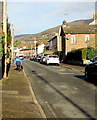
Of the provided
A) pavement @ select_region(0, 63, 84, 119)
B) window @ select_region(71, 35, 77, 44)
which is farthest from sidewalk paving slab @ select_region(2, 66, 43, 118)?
Result: window @ select_region(71, 35, 77, 44)

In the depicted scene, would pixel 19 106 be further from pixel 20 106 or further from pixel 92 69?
pixel 92 69

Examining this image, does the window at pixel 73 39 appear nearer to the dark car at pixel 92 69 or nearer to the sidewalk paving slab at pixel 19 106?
the dark car at pixel 92 69

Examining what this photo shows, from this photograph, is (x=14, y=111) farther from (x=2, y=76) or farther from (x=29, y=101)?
(x=2, y=76)

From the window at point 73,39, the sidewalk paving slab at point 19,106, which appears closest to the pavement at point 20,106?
the sidewalk paving slab at point 19,106

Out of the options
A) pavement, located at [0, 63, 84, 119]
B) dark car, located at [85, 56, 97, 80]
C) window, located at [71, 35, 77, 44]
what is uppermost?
window, located at [71, 35, 77, 44]

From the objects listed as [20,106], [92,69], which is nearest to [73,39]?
[92,69]

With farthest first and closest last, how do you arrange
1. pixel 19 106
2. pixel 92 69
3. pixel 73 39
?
pixel 73 39 < pixel 92 69 < pixel 19 106

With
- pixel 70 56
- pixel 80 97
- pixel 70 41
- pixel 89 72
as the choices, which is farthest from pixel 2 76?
pixel 70 41

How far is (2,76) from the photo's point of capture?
44.1 feet

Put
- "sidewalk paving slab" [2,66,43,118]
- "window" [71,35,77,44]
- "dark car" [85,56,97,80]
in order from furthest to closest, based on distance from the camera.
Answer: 1. "window" [71,35,77,44]
2. "dark car" [85,56,97,80]
3. "sidewalk paving slab" [2,66,43,118]

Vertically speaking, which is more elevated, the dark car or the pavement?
the dark car

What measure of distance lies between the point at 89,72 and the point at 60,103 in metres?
6.21

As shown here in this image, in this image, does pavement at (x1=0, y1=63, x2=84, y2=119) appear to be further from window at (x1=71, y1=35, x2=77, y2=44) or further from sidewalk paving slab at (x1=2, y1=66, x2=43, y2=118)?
window at (x1=71, y1=35, x2=77, y2=44)

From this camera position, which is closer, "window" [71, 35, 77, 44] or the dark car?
the dark car
